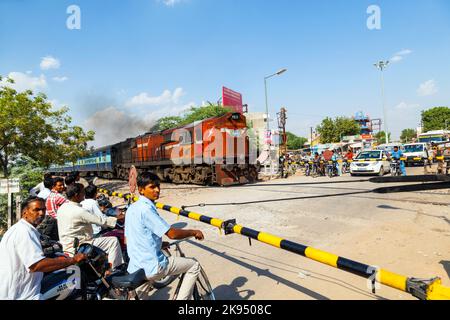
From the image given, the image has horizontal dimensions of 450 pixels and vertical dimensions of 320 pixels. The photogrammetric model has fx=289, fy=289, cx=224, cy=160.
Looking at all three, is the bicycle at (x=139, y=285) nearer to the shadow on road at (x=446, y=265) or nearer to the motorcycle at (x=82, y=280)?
the motorcycle at (x=82, y=280)

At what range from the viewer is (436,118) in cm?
6334

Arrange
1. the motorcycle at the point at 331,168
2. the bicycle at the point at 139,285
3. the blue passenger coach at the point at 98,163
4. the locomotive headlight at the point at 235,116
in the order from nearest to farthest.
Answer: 1. the bicycle at the point at 139,285
2. the locomotive headlight at the point at 235,116
3. the motorcycle at the point at 331,168
4. the blue passenger coach at the point at 98,163

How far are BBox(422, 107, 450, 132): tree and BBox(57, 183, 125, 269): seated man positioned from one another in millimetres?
73975

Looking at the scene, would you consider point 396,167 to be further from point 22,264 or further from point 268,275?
point 22,264

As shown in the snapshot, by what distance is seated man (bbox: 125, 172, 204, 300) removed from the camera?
2764 mm

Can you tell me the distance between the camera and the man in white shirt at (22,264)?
8.04 ft

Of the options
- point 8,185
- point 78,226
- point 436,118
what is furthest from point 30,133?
point 436,118

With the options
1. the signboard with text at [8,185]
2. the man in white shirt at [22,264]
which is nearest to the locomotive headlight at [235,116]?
the signboard with text at [8,185]

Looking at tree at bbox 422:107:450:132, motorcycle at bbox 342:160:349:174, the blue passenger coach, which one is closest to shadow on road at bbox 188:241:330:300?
motorcycle at bbox 342:160:349:174

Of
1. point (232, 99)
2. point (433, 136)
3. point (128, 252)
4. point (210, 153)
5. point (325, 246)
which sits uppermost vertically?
point (232, 99)

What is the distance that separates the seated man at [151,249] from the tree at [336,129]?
60233mm

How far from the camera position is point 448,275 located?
3.85 metres

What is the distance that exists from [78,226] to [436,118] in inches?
3040
